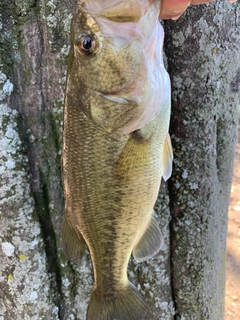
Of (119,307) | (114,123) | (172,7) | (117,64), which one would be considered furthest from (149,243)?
(172,7)

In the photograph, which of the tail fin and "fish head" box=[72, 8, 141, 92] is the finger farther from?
the tail fin

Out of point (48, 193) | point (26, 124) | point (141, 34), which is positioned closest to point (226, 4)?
point (141, 34)

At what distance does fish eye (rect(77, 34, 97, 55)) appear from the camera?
1.32 m

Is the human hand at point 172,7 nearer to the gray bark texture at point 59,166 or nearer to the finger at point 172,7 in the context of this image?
the finger at point 172,7

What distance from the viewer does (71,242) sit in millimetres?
1615

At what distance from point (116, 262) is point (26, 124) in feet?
2.44

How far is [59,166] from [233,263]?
3.05 m

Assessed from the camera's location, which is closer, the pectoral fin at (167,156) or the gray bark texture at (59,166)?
the pectoral fin at (167,156)

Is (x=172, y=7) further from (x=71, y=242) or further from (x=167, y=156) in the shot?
(x=71, y=242)

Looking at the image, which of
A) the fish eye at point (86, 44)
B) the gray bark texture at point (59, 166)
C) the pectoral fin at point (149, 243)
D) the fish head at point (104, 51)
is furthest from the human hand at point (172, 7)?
the pectoral fin at point (149, 243)

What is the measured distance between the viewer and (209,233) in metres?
2.00

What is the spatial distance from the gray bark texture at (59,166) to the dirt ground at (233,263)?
1932 millimetres

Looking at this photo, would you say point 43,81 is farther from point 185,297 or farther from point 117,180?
point 185,297

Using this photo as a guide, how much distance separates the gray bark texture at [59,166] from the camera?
1.74 meters
